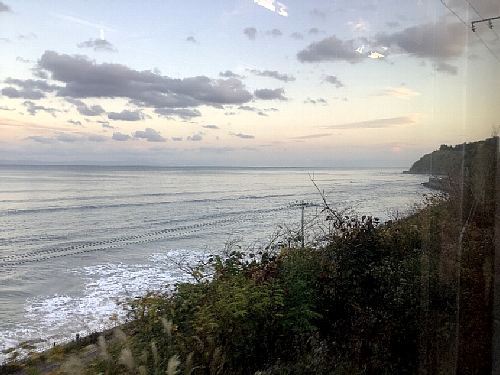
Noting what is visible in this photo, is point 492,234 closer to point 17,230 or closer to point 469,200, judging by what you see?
point 469,200

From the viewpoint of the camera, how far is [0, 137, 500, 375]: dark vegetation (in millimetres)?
2494

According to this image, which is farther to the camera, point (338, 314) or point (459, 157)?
point (459, 157)

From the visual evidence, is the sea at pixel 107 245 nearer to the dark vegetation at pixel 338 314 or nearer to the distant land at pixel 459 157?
the dark vegetation at pixel 338 314

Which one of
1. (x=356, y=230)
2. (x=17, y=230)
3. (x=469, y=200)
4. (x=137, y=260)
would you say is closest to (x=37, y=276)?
(x=137, y=260)

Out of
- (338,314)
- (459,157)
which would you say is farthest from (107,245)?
(459,157)

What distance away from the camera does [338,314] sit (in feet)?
11.1

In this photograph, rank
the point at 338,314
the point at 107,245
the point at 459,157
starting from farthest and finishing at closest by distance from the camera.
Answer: the point at 107,245 < the point at 459,157 < the point at 338,314

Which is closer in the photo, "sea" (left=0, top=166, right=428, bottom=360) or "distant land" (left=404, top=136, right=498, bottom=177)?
"distant land" (left=404, top=136, right=498, bottom=177)

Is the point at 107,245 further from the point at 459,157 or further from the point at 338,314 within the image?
the point at 459,157

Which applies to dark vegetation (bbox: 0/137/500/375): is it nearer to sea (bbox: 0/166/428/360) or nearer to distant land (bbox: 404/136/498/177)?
distant land (bbox: 404/136/498/177)

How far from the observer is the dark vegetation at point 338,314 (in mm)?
2494

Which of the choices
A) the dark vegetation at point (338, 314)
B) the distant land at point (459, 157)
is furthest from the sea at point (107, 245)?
the distant land at point (459, 157)

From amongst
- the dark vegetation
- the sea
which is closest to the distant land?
the dark vegetation

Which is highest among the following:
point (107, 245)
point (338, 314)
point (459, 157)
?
point (459, 157)
